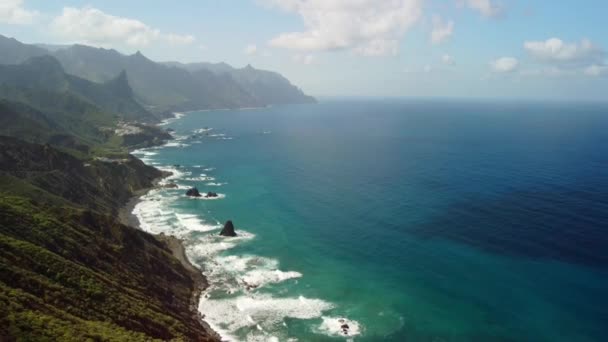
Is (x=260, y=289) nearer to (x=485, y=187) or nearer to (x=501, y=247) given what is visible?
(x=501, y=247)

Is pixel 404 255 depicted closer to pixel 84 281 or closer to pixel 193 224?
pixel 193 224

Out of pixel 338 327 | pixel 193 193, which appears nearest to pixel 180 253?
pixel 338 327

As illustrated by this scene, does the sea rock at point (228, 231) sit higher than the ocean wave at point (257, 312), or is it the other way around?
the sea rock at point (228, 231)

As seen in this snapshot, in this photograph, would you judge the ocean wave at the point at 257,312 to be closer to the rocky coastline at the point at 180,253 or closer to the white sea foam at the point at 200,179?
the rocky coastline at the point at 180,253

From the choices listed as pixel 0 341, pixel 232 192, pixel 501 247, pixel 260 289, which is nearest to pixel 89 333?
pixel 0 341

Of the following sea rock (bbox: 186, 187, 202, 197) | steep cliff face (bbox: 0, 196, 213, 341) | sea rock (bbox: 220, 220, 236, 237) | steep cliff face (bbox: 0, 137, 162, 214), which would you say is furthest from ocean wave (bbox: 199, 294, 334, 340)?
sea rock (bbox: 186, 187, 202, 197)

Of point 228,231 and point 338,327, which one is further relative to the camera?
point 228,231

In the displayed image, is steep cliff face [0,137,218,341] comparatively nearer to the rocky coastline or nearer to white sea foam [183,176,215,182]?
the rocky coastline

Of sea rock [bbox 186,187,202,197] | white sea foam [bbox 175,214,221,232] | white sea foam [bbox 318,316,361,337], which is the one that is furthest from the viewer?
sea rock [bbox 186,187,202,197]

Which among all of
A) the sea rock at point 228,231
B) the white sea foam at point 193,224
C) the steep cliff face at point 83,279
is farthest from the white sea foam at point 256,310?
the white sea foam at point 193,224

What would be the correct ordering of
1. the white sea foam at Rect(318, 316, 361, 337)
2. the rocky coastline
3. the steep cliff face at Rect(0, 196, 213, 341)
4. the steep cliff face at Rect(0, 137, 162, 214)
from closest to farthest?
the steep cliff face at Rect(0, 196, 213, 341) → the white sea foam at Rect(318, 316, 361, 337) → the rocky coastline → the steep cliff face at Rect(0, 137, 162, 214)
